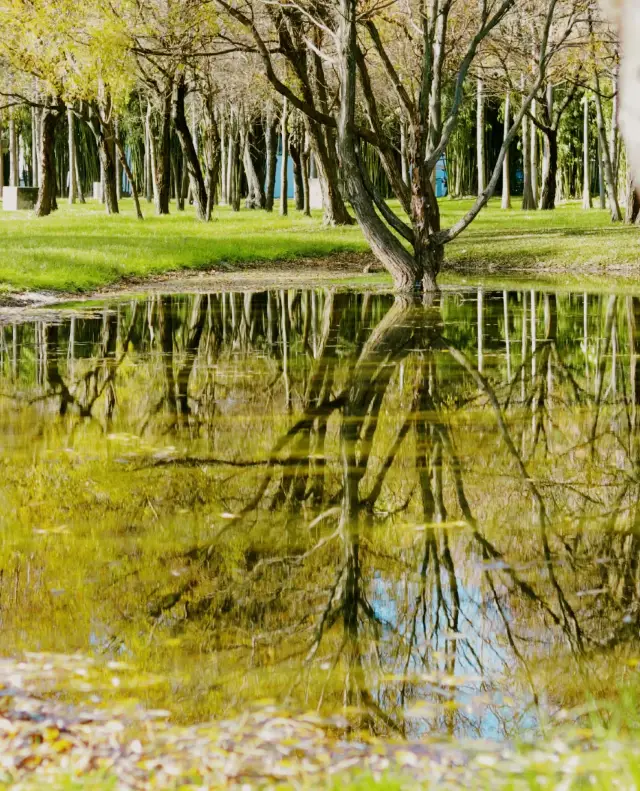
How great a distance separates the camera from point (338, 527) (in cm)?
688

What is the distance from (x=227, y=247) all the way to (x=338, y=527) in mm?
22310

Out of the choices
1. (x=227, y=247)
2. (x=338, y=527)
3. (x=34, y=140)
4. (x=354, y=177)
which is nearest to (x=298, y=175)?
(x=34, y=140)

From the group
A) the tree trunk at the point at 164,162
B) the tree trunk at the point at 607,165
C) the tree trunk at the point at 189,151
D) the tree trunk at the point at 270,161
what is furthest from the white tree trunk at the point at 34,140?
the tree trunk at the point at 607,165

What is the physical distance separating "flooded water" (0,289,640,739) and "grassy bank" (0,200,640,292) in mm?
9247

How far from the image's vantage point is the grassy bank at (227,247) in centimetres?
2262

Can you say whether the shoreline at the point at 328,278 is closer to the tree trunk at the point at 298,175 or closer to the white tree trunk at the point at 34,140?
the tree trunk at the point at 298,175

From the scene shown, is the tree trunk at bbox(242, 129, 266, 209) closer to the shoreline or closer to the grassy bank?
the grassy bank

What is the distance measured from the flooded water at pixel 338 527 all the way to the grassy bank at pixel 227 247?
364 inches

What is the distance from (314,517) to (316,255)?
22.3 metres

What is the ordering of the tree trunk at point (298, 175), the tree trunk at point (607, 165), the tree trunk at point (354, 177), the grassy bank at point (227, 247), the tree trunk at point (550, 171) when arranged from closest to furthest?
the tree trunk at point (354, 177) → the grassy bank at point (227, 247) → the tree trunk at point (607, 165) → the tree trunk at point (550, 171) → the tree trunk at point (298, 175)

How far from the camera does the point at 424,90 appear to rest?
800 inches

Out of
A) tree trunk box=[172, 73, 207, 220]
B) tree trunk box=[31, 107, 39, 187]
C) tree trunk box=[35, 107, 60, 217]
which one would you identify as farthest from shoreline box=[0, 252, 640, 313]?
tree trunk box=[31, 107, 39, 187]

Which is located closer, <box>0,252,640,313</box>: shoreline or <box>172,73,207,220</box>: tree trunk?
<box>0,252,640,313</box>: shoreline

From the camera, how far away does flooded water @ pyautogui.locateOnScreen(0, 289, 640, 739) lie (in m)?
4.78
